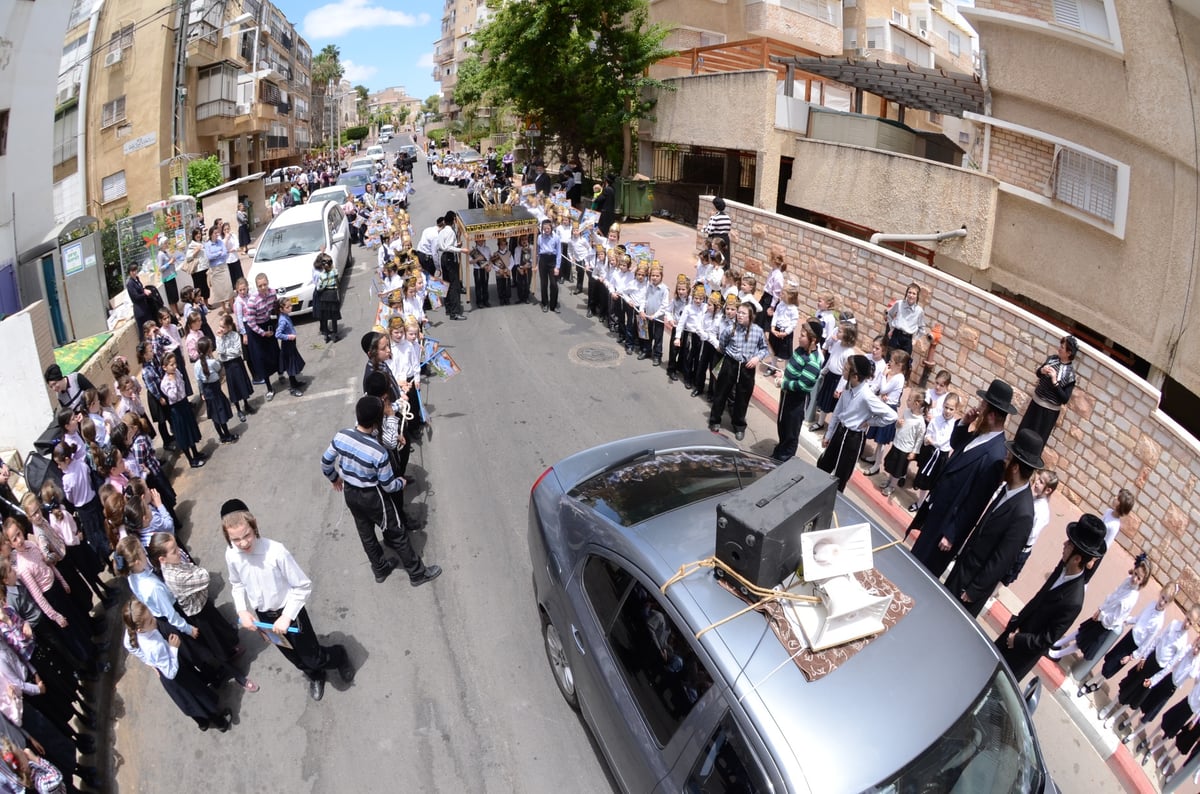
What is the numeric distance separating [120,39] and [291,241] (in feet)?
56.5

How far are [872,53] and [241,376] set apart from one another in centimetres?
2813

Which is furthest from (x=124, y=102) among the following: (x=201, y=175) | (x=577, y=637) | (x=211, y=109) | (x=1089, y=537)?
(x=1089, y=537)

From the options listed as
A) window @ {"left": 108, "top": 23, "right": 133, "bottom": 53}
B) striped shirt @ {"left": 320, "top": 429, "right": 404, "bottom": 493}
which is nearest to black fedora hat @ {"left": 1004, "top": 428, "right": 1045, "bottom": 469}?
striped shirt @ {"left": 320, "top": 429, "right": 404, "bottom": 493}

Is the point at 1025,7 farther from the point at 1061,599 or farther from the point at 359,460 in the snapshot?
the point at 359,460

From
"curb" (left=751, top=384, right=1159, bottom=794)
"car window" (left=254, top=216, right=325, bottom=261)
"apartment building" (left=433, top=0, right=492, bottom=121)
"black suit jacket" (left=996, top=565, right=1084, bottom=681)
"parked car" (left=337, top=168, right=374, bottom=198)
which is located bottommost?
"curb" (left=751, top=384, right=1159, bottom=794)

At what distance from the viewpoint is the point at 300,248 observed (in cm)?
1384

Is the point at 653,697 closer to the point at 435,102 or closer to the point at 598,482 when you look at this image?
the point at 598,482

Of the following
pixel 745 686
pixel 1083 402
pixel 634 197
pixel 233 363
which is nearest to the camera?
pixel 745 686

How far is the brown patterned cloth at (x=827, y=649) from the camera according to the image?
286cm

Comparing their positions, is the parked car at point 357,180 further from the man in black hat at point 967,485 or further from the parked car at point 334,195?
the man in black hat at point 967,485

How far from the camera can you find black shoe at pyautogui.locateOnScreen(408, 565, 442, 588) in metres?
5.82

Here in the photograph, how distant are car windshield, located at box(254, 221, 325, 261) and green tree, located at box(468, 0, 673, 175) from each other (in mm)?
10520

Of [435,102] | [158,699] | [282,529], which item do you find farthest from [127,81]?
[435,102]

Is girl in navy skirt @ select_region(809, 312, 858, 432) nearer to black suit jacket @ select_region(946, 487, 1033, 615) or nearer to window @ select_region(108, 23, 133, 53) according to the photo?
black suit jacket @ select_region(946, 487, 1033, 615)
